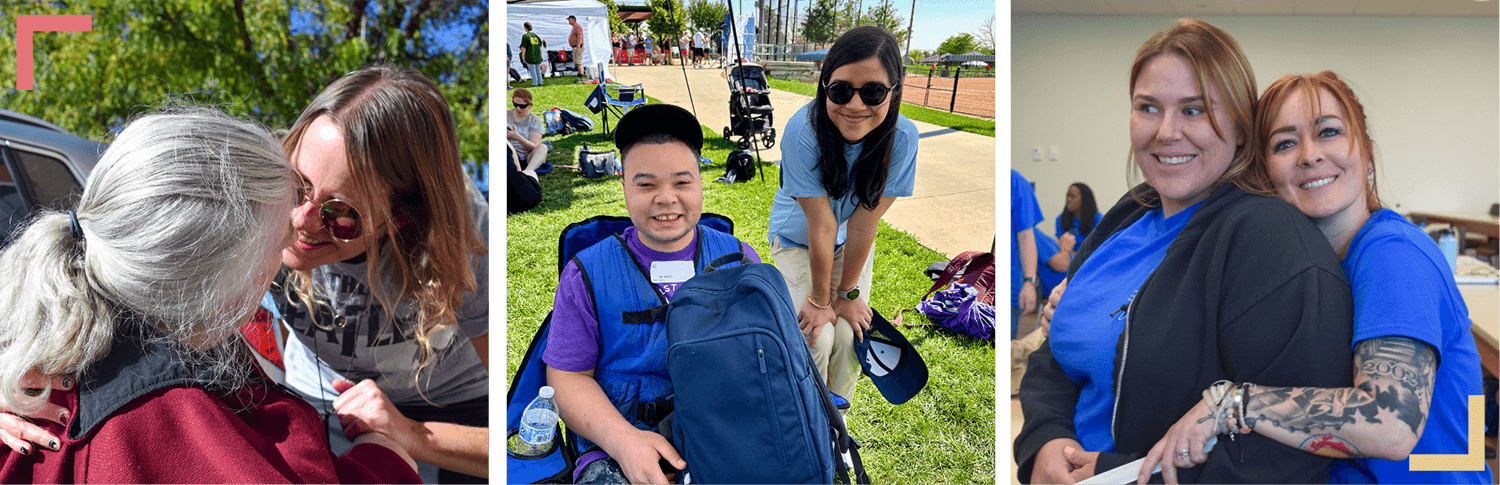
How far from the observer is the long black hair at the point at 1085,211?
2.78m

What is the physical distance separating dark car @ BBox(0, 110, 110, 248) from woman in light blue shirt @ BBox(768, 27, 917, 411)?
2389 mm

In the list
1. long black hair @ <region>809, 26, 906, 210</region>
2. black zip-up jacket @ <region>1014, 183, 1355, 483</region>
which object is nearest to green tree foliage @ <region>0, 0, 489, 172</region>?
long black hair @ <region>809, 26, 906, 210</region>

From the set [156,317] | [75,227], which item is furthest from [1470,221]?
[75,227]

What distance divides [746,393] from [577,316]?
65cm

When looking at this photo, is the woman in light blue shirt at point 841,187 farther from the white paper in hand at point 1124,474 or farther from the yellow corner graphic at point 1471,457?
the yellow corner graphic at point 1471,457

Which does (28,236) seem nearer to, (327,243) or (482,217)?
(327,243)

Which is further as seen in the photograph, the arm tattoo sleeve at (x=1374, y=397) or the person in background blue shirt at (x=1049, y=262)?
the person in background blue shirt at (x=1049, y=262)

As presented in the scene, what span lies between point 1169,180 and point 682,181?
1618 mm

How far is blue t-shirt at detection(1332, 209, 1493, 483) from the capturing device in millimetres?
2396

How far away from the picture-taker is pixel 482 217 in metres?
2.90

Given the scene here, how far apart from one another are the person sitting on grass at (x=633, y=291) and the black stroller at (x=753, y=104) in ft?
0.65

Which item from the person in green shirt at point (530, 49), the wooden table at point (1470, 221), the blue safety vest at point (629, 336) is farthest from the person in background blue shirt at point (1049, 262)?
the person in green shirt at point (530, 49)

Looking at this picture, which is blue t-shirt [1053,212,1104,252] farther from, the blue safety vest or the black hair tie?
the black hair tie

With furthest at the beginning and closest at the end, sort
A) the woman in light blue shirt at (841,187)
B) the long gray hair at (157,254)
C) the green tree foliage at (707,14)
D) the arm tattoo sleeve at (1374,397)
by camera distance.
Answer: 1. the green tree foliage at (707,14)
2. the woman in light blue shirt at (841,187)
3. the long gray hair at (157,254)
4. the arm tattoo sleeve at (1374,397)
